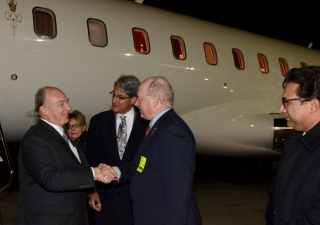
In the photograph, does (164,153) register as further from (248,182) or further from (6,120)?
(248,182)

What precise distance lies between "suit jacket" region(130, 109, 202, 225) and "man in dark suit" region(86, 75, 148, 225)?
1159mm

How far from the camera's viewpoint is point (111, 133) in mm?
4367

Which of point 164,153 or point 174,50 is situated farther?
point 174,50

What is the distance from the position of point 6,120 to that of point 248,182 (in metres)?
5.88

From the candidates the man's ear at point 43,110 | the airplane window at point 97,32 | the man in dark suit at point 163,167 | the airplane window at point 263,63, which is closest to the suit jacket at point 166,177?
the man in dark suit at point 163,167

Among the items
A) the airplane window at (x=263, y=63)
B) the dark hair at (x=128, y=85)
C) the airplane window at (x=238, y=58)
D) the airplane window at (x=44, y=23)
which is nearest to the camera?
the dark hair at (x=128, y=85)

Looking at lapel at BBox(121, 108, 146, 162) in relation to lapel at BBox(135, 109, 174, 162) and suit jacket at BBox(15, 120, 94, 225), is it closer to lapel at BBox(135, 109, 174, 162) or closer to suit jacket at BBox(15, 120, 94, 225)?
suit jacket at BBox(15, 120, 94, 225)

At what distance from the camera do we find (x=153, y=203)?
2996mm

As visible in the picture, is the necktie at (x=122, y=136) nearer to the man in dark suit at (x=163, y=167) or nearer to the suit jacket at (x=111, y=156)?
the suit jacket at (x=111, y=156)

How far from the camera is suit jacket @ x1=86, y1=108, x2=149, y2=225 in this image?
13.9 feet

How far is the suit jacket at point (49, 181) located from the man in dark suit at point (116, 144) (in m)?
0.98

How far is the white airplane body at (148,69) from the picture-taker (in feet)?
20.2

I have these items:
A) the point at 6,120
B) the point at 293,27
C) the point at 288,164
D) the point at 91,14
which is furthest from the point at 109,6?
the point at 293,27

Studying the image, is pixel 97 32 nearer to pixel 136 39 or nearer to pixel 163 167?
pixel 136 39
